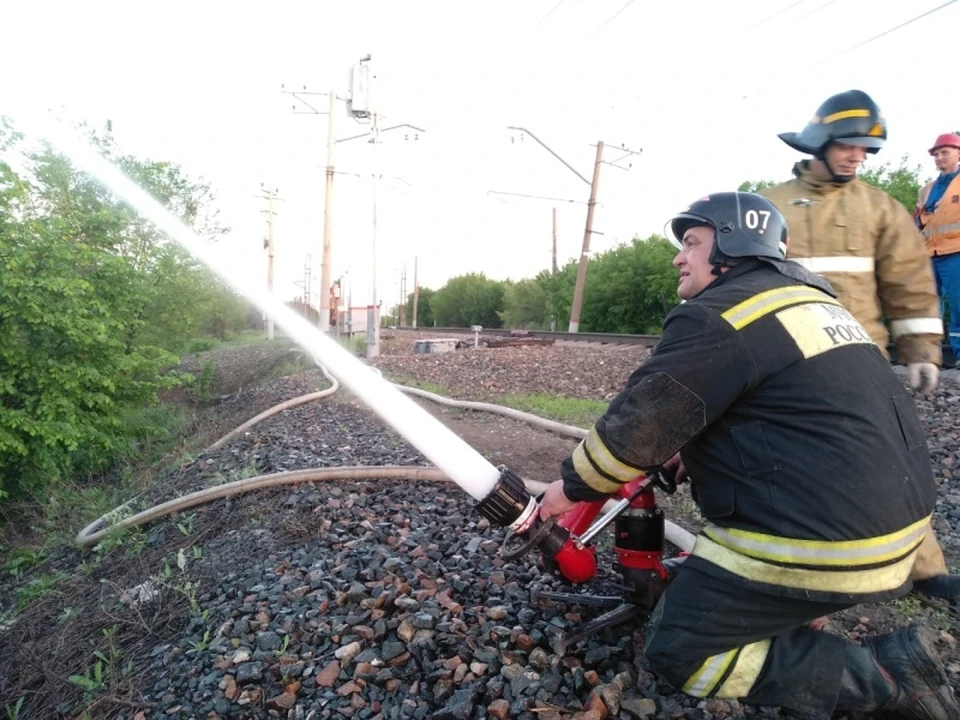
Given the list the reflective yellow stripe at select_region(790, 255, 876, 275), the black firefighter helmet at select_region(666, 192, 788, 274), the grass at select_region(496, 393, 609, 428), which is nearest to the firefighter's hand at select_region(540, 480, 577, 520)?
the black firefighter helmet at select_region(666, 192, 788, 274)

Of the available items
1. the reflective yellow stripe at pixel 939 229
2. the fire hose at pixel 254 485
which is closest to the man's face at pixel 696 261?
the fire hose at pixel 254 485

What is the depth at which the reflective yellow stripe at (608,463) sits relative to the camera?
2.21 metres

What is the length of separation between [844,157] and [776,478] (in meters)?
1.78

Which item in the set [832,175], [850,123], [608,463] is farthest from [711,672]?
[850,123]

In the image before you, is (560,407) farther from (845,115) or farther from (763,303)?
(763,303)

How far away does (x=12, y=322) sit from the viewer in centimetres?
774

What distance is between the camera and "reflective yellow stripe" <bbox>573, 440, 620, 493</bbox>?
226 cm

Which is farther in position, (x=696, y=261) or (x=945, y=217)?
(x=945, y=217)

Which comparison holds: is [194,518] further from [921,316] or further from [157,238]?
[157,238]

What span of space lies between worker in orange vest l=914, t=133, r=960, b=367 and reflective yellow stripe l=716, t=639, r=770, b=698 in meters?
4.95

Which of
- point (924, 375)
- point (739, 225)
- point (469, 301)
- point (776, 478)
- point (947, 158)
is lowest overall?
point (776, 478)

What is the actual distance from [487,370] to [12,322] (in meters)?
6.45

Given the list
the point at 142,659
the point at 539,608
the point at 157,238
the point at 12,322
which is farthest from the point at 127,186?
the point at 539,608

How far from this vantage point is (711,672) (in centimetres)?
221
